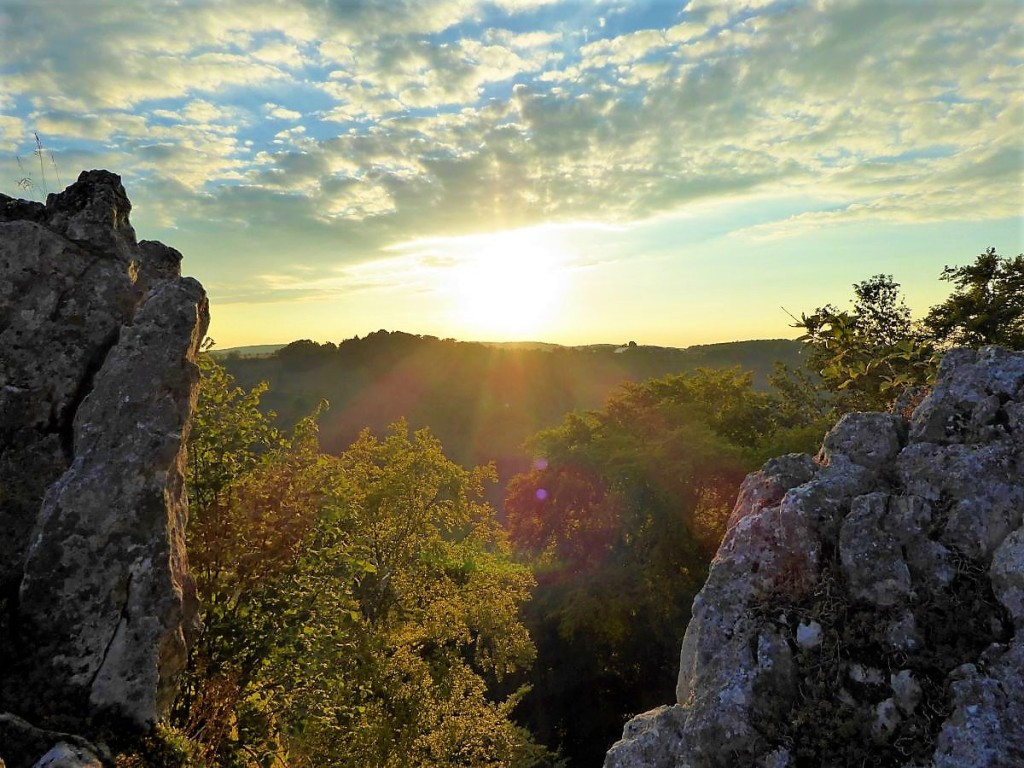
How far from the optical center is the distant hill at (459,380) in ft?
322

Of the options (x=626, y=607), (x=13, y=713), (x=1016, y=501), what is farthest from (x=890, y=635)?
(x=626, y=607)

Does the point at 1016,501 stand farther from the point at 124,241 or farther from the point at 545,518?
the point at 545,518

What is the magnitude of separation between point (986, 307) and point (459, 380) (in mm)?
95388

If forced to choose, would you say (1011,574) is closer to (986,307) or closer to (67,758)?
(67,758)

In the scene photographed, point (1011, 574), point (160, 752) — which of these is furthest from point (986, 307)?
point (160, 752)

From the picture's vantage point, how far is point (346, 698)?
16.2 metres

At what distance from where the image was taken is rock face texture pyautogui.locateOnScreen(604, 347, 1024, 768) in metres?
6.06

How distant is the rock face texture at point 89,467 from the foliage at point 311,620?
2.33 m

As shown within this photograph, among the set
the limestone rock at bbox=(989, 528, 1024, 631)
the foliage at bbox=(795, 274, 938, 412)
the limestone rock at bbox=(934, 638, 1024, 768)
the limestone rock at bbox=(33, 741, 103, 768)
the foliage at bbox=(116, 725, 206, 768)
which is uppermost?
the foliage at bbox=(795, 274, 938, 412)

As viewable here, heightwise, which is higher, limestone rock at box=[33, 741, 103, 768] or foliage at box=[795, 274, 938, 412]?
foliage at box=[795, 274, 938, 412]

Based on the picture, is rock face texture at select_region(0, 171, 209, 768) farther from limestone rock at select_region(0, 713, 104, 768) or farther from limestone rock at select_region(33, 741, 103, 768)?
limestone rock at select_region(33, 741, 103, 768)

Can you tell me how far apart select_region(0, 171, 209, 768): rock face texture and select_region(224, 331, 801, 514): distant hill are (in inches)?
2948

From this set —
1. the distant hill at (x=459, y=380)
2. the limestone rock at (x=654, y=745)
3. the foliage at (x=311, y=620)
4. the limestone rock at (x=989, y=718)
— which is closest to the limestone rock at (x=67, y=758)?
the foliage at (x=311, y=620)

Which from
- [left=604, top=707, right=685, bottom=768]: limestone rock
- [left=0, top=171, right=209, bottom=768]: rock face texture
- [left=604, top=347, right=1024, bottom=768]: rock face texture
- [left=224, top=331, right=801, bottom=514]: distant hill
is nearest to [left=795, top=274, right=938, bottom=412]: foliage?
[left=604, top=347, right=1024, bottom=768]: rock face texture
